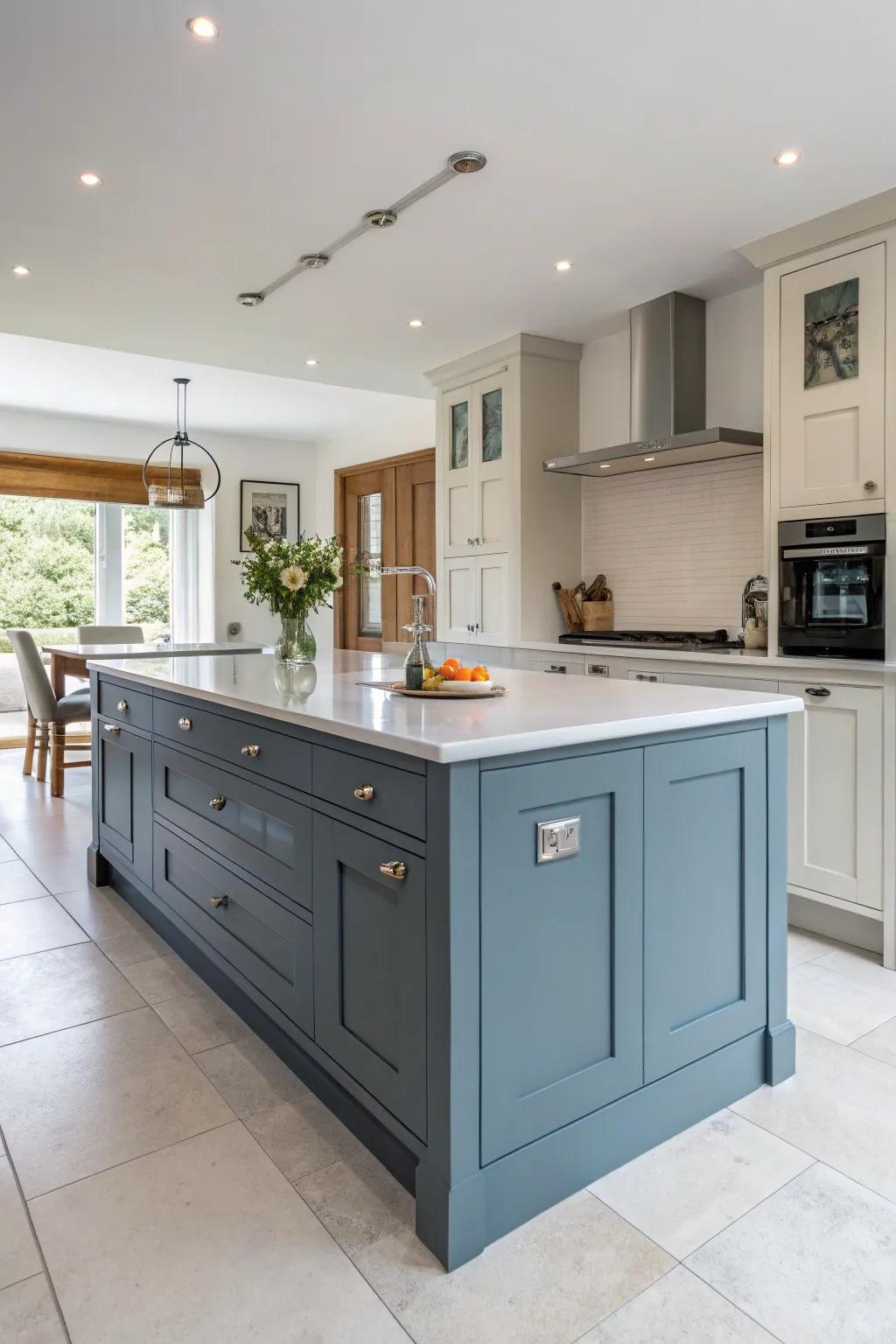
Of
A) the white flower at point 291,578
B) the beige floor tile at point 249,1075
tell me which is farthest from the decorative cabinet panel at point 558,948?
the white flower at point 291,578

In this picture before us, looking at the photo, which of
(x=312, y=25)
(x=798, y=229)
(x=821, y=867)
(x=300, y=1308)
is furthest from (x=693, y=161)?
(x=300, y=1308)

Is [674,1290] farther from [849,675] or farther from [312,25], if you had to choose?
[312,25]

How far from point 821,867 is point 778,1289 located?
1758mm

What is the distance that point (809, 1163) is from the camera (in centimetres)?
172

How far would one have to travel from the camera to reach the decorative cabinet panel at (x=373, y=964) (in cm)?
151

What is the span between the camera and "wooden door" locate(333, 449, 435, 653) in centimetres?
641

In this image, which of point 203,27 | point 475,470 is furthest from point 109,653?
point 203,27

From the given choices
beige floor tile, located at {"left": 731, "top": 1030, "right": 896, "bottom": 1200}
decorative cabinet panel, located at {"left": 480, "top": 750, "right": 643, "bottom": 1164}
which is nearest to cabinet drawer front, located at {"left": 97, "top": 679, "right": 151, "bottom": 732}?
decorative cabinet panel, located at {"left": 480, "top": 750, "right": 643, "bottom": 1164}

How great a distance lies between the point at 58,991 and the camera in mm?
2529

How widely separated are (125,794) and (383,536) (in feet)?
13.6

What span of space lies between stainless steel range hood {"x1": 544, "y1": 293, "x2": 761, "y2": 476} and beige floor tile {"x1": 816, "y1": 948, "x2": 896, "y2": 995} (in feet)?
6.62

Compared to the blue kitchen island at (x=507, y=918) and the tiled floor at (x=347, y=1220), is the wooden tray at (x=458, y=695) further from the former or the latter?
the tiled floor at (x=347, y=1220)

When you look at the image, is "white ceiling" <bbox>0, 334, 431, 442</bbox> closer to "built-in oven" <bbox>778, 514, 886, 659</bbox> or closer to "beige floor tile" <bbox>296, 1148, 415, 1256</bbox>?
"built-in oven" <bbox>778, 514, 886, 659</bbox>

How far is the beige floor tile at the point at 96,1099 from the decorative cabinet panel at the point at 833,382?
264 cm
